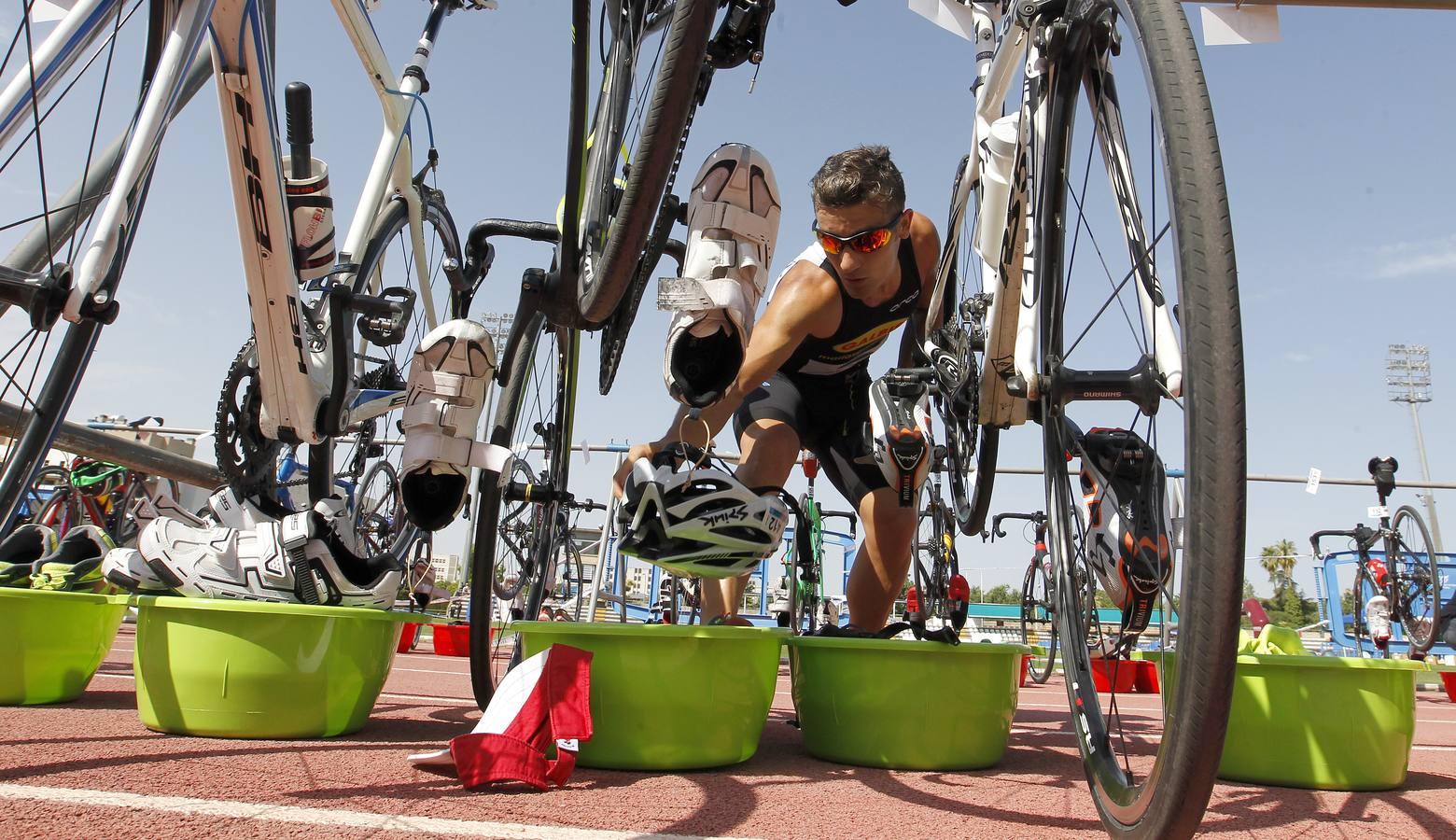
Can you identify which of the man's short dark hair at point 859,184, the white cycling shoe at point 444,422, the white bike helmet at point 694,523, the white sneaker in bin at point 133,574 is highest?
the man's short dark hair at point 859,184

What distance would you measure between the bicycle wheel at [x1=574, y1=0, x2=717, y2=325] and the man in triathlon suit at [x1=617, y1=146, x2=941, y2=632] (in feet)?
1.32

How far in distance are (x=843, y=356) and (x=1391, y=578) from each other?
5.51 meters

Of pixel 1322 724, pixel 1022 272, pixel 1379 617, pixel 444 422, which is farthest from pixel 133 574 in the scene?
pixel 1379 617

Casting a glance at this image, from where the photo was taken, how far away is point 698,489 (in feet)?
4.83

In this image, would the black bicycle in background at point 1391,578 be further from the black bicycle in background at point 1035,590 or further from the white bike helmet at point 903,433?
the white bike helmet at point 903,433

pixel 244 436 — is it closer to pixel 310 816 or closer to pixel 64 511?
pixel 310 816

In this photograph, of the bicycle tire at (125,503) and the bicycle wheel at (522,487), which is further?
the bicycle tire at (125,503)

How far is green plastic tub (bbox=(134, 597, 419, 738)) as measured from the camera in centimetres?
168

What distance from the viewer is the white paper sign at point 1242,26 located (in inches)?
113

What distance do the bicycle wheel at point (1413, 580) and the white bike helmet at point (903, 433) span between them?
17.0 feet

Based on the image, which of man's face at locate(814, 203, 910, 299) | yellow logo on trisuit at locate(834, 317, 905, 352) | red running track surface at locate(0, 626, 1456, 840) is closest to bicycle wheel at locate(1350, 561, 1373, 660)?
red running track surface at locate(0, 626, 1456, 840)

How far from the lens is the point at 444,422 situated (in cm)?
169

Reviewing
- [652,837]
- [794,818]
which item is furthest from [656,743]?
[652,837]

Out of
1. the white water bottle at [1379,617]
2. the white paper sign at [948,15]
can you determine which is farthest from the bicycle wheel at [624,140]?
the white water bottle at [1379,617]
